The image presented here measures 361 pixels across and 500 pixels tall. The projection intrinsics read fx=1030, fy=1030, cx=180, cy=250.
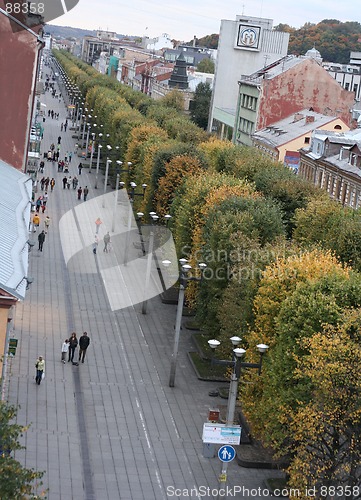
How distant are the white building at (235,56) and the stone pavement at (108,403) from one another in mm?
92628

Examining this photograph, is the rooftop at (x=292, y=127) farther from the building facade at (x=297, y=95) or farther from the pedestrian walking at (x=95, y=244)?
the pedestrian walking at (x=95, y=244)

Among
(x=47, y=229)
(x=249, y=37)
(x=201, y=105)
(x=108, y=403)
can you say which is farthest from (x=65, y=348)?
(x=201, y=105)

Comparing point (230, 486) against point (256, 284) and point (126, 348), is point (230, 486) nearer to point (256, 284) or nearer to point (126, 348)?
point (256, 284)

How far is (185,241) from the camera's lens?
5462 centimetres

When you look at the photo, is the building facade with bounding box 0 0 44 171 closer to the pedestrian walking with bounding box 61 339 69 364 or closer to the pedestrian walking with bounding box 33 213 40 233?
the pedestrian walking with bounding box 61 339 69 364

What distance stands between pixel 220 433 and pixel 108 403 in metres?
10.0

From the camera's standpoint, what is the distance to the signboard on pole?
28.7 metres

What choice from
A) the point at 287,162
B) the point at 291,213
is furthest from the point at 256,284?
the point at 287,162

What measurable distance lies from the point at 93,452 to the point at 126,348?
12.9 m

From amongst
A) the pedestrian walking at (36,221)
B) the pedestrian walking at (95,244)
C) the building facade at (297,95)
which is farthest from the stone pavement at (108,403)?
the building facade at (297,95)

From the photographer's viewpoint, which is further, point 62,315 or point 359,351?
point 62,315

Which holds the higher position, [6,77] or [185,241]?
[6,77]

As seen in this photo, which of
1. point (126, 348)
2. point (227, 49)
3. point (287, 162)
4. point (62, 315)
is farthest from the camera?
point (227, 49)

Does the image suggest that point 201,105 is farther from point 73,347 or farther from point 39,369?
point 39,369
